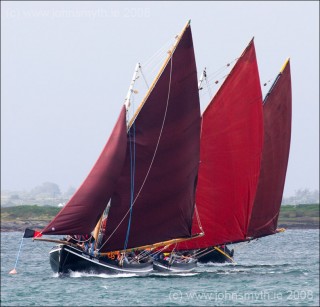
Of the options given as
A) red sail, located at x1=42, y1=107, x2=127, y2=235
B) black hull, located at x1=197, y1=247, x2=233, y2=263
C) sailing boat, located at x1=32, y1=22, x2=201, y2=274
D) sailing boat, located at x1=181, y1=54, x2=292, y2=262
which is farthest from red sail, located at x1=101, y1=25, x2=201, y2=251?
black hull, located at x1=197, y1=247, x2=233, y2=263

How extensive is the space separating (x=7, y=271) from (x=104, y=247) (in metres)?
12.0

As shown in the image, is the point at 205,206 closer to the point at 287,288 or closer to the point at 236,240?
the point at 236,240

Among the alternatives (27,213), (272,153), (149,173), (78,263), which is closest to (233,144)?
(272,153)

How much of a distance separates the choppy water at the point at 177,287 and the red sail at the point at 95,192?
301cm

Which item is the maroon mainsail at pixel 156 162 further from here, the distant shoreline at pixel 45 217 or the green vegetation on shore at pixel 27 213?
the green vegetation on shore at pixel 27 213

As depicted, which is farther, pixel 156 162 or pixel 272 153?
pixel 272 153

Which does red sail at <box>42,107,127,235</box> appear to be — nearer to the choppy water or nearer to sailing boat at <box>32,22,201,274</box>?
sailing boat at <box>32,22,201,274</box>

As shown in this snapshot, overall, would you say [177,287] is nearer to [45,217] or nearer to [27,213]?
[45,217]

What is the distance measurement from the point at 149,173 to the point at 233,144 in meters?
6.34

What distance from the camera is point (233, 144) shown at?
211 ft

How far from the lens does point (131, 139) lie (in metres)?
59.8

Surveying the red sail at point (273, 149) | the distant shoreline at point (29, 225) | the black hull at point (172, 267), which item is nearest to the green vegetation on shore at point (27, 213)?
the distant shoreline at point (29, 225)

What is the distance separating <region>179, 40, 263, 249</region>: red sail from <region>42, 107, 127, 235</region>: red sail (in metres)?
7.56

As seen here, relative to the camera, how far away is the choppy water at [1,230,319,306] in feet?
167
